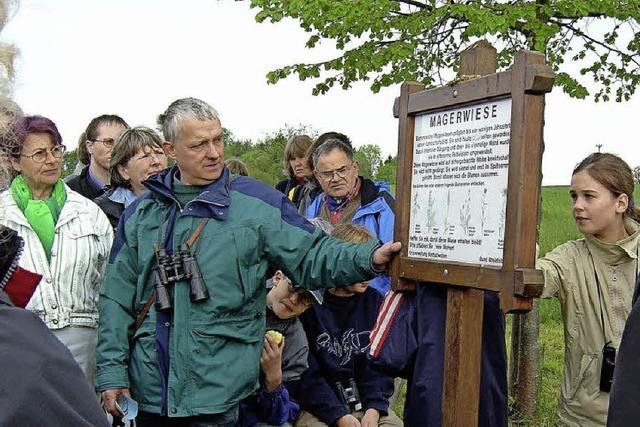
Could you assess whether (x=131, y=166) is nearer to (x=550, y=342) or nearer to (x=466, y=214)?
(x=466, y=214)

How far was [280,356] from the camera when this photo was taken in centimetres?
381

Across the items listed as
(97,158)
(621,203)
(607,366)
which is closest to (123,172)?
(97,158)

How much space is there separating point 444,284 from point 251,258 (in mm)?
1012

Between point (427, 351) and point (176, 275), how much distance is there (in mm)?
1196

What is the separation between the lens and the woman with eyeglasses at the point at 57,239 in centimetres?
398

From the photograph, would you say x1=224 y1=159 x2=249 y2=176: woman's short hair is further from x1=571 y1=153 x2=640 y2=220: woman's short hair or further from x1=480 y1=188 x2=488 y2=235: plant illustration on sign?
x1=480 y1=188 x2=488 y2=235: plant illustration on sign

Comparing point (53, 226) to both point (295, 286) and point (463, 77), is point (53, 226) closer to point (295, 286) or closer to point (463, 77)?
point (295, 286)

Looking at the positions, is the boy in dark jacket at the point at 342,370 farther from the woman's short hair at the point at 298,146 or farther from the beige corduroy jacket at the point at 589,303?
the woman's short hair at the point at 298,146

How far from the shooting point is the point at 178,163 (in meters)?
3.85

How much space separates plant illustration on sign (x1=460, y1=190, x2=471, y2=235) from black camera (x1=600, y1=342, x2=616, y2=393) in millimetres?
1522

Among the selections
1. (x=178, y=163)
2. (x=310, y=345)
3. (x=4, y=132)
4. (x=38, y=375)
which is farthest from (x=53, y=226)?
(x=38, y=375)

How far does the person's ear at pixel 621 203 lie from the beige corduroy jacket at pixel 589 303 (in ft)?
0.31

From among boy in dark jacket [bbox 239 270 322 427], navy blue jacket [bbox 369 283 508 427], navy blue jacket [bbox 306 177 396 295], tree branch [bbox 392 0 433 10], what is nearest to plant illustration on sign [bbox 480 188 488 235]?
navy blue jacket [bbox 369 283 508 427]

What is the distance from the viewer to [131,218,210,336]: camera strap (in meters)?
3.59
